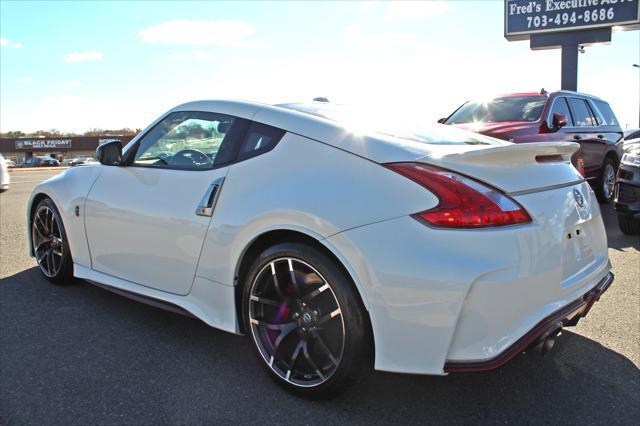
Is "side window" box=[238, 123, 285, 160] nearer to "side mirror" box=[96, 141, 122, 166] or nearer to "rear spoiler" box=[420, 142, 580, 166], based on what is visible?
"rear spoiler" box=[420, 142, 580, 166]

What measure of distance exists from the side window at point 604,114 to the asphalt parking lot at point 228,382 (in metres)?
6.51

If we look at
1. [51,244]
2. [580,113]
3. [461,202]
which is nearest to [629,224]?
[580,113]

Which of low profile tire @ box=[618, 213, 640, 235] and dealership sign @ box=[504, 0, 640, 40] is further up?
dealership sign @ box=[504, 0, 640, 40]

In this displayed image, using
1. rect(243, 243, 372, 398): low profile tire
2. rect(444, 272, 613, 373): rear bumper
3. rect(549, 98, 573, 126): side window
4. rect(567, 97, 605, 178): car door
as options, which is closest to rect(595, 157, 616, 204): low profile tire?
rect(567, 97, 605, 178): car door

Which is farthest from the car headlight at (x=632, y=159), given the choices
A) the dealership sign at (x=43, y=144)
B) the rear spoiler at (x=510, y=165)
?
the dealership sign at (x=43, y=144)

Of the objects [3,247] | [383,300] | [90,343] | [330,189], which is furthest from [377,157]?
[3,247]

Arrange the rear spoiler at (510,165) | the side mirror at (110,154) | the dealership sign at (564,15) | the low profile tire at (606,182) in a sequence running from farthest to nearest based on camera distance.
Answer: the dealership sign at (564,15) < the low profile tire at (606,182) < the side mirror at (110,154) < the rear spoiler at (510,165)

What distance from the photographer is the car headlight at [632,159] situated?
5.95 metres

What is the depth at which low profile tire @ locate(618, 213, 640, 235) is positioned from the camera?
621cm

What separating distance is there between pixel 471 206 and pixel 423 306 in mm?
465

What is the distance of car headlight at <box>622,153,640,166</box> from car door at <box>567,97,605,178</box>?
1.90 meters

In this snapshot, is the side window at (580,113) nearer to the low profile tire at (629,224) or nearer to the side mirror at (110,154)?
the low profile tire at (629,224)

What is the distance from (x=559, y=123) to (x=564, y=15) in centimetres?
1503

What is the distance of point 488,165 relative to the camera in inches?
95.7
